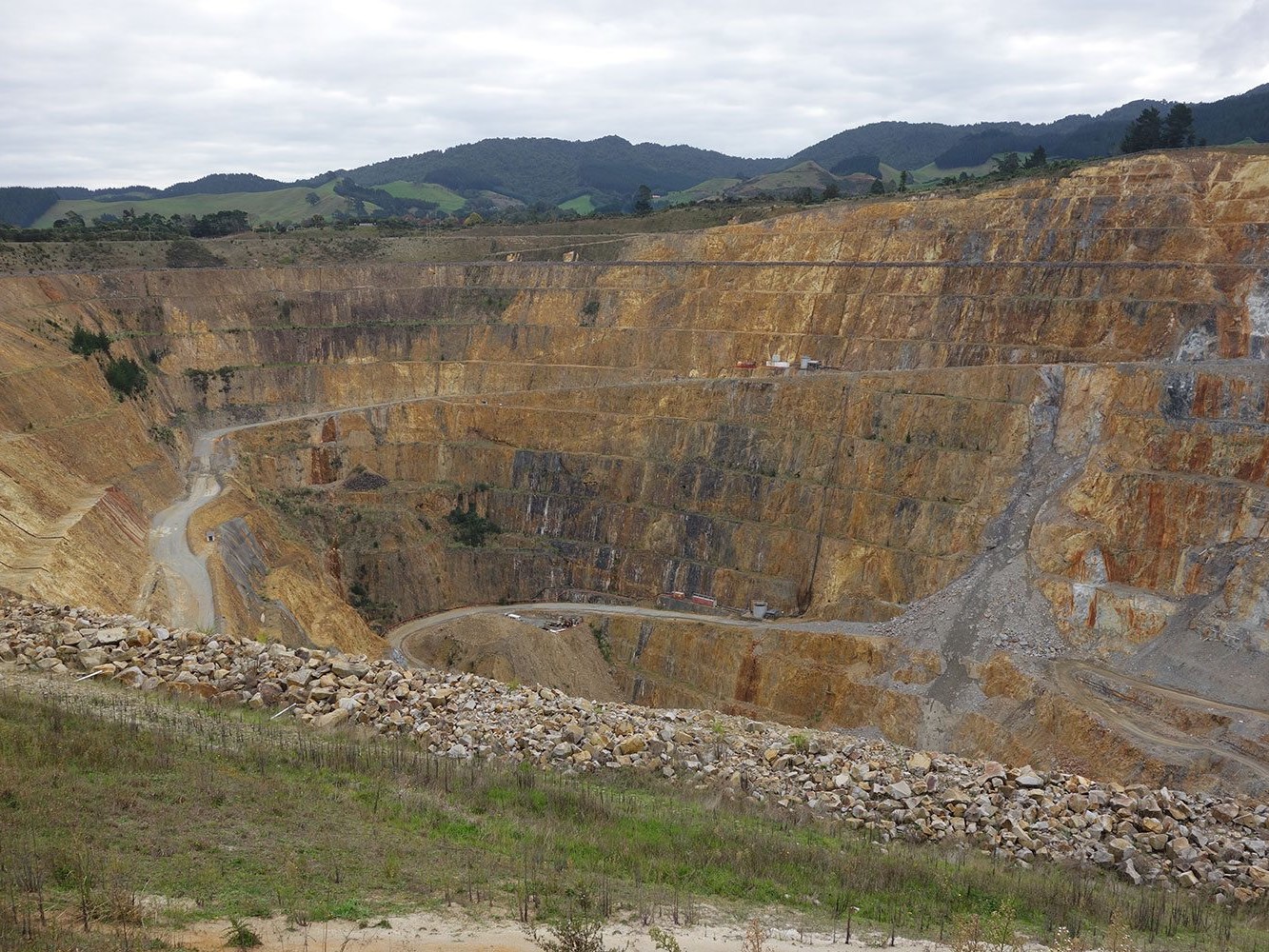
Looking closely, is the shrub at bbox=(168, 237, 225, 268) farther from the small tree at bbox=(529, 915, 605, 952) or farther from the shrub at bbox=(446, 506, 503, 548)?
the small tree at bbox=(529, 915, 605, 952)

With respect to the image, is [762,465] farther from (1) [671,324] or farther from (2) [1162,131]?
(2) [1162,131]

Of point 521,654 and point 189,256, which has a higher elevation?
point 189,256

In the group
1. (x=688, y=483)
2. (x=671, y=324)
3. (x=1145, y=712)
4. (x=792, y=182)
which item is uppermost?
(x=792, y=182)

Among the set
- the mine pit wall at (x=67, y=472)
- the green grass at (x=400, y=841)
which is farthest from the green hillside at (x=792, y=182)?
the green grass at (x=400, y=841)

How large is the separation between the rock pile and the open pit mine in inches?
393

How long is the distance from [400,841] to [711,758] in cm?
1039

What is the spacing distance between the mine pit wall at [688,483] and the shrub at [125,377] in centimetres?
689

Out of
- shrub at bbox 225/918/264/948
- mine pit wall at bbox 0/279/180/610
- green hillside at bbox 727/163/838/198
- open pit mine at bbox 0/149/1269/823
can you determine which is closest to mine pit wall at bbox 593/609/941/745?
open pit mine at bbox 0/149/1269/823

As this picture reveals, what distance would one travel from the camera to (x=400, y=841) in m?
17.6

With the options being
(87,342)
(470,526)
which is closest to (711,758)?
(470,526)

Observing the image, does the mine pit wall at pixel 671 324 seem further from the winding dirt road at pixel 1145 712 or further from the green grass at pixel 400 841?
the green grass at pixel 400 841

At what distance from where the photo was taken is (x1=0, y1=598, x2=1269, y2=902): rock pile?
23625 millimetres

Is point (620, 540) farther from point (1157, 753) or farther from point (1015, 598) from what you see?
point (1157, 753)

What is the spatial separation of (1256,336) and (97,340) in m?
67.0
